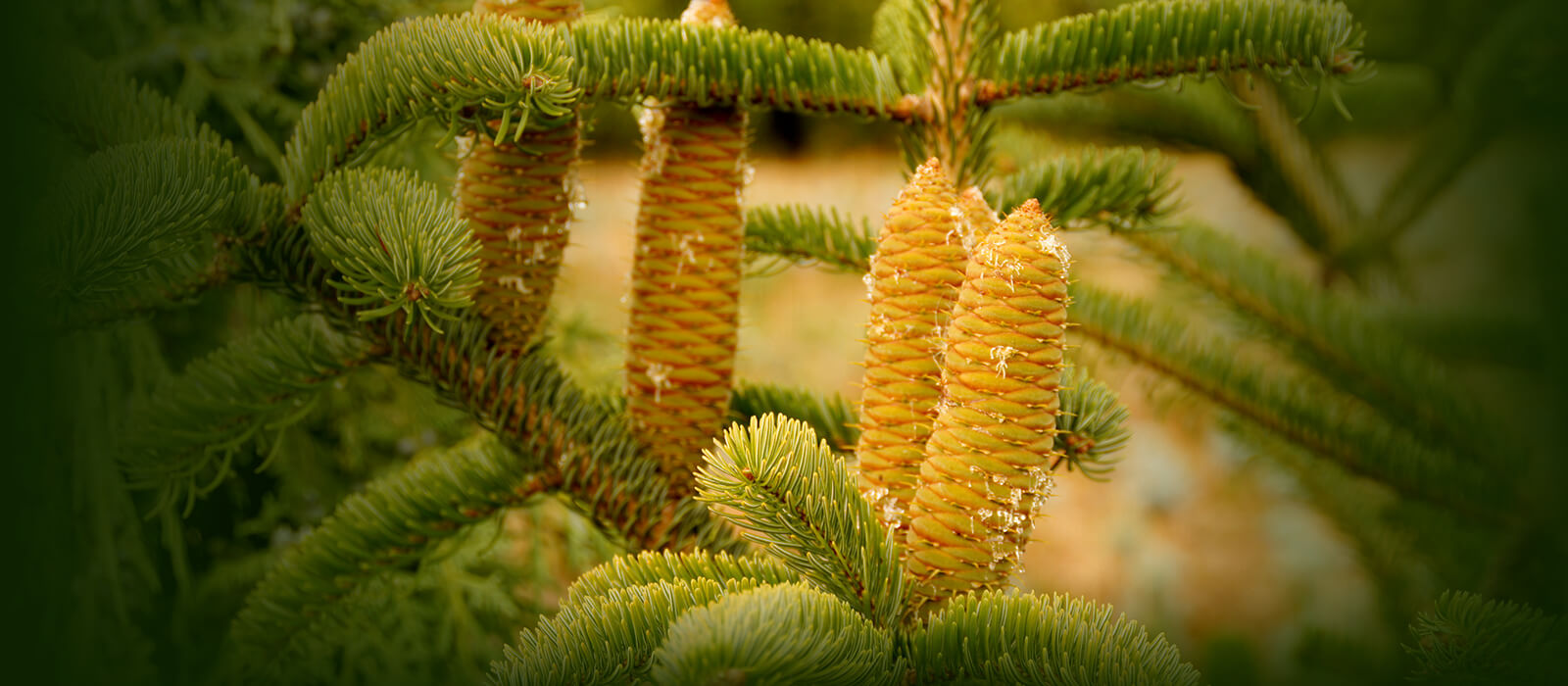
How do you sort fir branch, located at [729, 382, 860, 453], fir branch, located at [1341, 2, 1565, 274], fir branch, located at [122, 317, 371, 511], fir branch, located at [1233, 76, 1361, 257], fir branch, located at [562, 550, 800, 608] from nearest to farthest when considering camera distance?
fir branch, located at [562, 550, 800, 608] < fir branch, located at [122, 317, 371, 511] < fir branch, located at [729, 382, 860, 453] < fir branch, located at [1341, 2, 1565, 274] < fir branch, located at [1233, 76, 1361, 257]

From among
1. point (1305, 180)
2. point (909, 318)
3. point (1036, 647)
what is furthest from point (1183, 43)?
point (1305, 180)

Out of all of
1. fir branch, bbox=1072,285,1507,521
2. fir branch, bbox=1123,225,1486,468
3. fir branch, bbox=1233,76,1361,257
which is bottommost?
fir branch, bbox=1072,285,1507,521

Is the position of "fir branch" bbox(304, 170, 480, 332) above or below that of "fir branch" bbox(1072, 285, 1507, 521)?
below

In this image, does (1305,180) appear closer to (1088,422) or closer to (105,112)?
(1088,422)

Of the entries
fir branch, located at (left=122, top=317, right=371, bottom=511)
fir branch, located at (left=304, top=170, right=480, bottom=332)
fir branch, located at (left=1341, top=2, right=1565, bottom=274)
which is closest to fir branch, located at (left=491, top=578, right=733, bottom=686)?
fir branch, located at (left=304, top=170, right=480, bottom=332)

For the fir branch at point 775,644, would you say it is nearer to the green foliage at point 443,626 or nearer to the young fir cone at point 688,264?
the young fir cone at point 688,264

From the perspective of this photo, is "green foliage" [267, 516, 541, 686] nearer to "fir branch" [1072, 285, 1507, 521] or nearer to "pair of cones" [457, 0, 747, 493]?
"pair of cones" [457, 0, 747, 493]

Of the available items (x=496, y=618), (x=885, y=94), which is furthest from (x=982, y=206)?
(x=496, y=618)
